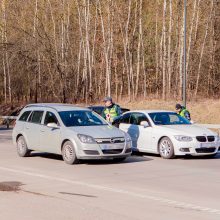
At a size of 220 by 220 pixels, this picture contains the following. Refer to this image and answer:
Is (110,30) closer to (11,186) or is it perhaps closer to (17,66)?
(17,66)

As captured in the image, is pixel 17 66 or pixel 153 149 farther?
pixel 17 66

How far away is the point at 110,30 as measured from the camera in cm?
4981

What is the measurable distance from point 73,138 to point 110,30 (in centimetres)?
3511

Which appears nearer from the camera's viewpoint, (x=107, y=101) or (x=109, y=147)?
(x=109, y=147)

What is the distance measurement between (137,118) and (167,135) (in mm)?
1809

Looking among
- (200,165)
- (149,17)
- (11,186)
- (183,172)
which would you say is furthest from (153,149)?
(149,17)

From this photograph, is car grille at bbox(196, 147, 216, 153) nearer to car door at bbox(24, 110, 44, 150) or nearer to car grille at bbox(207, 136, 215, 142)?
car grille at bbox(207, 136, 215, 142)

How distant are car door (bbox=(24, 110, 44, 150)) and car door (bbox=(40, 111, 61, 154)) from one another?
23 cm

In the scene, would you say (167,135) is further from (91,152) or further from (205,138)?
(91,152)

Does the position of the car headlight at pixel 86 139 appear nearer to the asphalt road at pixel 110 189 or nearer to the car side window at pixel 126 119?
the asphalt road at pixel 110 189

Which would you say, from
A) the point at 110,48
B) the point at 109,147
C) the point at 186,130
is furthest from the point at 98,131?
the point at 110,48

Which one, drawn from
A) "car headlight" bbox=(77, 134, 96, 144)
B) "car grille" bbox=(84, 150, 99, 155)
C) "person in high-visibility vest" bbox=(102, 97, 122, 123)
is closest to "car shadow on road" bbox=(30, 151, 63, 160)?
"car headlight" bbox=(77, 134, 96, 144)

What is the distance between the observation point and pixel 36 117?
1747 centimetres

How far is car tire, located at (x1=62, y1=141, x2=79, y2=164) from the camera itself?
15422 mm
